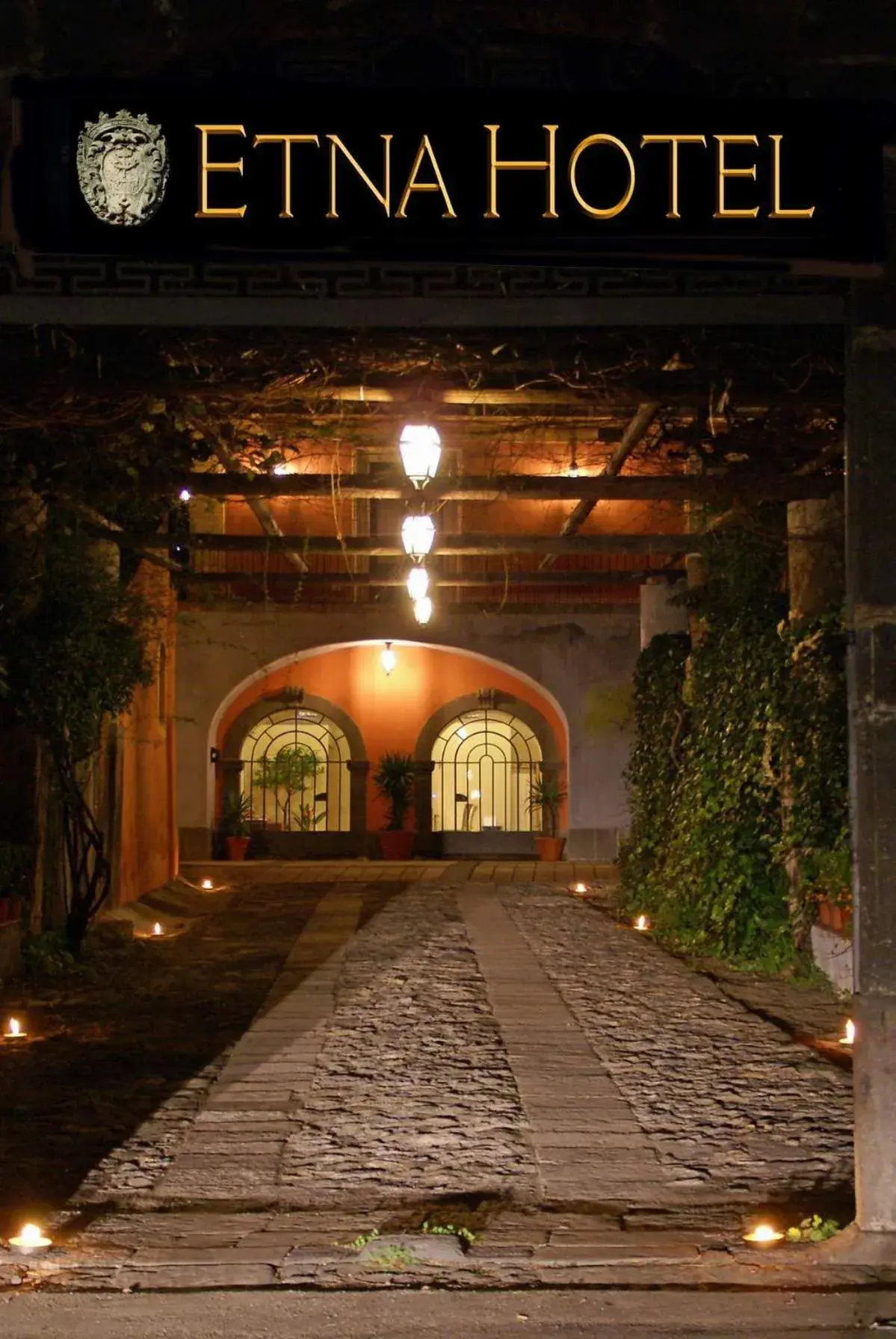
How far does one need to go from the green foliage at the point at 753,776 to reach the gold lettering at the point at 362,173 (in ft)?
18.4

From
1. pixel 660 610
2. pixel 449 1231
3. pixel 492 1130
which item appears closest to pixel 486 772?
pixel 660 610

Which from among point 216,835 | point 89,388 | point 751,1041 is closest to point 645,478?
point 751,1041

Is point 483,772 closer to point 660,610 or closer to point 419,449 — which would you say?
point 660,610

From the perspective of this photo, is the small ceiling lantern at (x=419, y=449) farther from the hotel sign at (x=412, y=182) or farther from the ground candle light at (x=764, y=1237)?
the ground candle light at (x=764, y=1237)

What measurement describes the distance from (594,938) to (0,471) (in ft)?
20.1

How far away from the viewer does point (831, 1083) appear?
691cm

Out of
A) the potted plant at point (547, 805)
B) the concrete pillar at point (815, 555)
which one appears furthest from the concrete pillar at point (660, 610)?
the potted plant at point (547, 805)

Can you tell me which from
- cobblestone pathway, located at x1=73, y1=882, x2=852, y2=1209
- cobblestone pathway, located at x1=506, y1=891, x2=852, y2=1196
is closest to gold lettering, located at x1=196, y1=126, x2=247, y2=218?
cobblestone pathway, located at x1=73, y1=882, x2=852, y2=1209

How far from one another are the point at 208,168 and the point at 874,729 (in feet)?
8.85

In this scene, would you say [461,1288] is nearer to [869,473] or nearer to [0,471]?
[869,473]

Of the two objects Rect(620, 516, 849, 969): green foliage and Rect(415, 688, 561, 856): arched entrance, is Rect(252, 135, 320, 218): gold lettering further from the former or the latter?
Rect(415, 688, 561, 856): arched entrance

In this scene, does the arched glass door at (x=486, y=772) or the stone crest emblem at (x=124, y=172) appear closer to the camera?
the stone crest emblem at (x=124, y=172)

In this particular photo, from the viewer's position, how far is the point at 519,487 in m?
10.3

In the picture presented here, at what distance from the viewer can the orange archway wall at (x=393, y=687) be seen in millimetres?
22047
